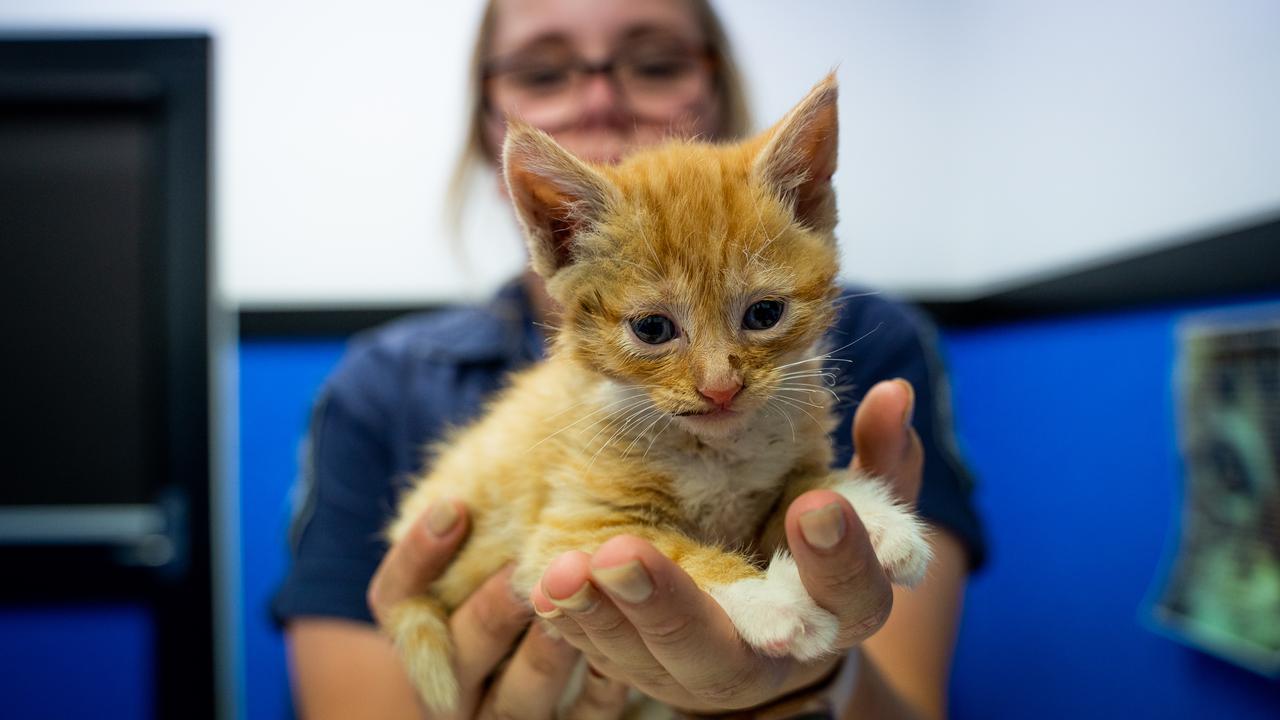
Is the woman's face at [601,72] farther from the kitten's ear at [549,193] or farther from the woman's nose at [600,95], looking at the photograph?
the kitten's ear at [549,193]

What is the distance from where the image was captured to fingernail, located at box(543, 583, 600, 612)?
684 millimetres

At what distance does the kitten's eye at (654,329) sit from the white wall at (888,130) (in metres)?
0.91

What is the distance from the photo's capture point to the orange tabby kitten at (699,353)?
78 centimetres

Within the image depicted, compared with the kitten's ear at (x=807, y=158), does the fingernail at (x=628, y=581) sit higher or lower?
lower

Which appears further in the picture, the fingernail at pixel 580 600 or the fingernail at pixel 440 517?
the fingernail at pixel 440 517

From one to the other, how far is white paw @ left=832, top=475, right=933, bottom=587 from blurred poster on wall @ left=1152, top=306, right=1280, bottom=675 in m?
0.98

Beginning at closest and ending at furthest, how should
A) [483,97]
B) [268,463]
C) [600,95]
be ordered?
[600,95]
[483,97]
[268,463]

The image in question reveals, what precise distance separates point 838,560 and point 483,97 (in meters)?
1.28

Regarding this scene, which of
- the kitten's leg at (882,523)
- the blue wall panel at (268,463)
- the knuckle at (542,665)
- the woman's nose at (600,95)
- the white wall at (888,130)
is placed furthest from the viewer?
the blue wall panel at (268,463)

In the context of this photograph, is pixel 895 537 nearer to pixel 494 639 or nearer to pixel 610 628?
pixel 610 628

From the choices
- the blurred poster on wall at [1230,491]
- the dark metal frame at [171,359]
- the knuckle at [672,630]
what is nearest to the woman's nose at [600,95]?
the knuckle at [672,630]

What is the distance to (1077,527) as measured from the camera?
1.91m

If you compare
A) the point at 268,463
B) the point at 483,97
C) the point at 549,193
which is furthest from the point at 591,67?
the point at 268,463

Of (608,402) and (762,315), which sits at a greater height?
(762,315)
